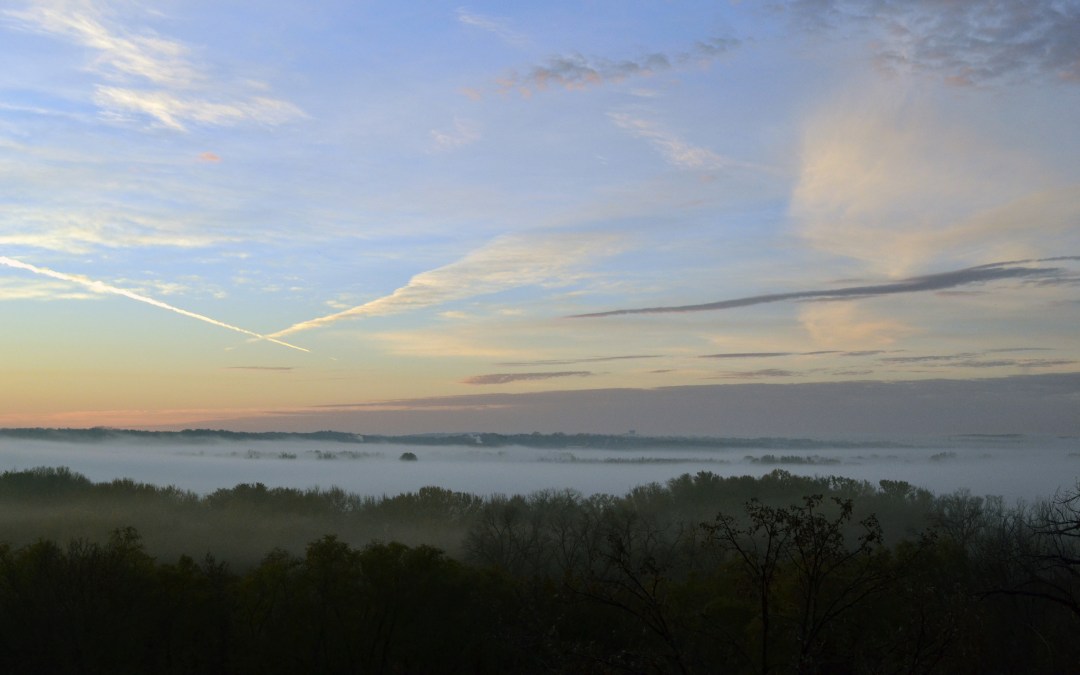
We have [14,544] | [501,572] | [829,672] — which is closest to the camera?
[829,672]

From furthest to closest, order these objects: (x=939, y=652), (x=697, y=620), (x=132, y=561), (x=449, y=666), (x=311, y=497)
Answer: (x=311, y=497), (x=132, y=561), (x=449, y=666), (x=697, y=620), (x=939, y=652)

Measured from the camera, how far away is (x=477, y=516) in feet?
486

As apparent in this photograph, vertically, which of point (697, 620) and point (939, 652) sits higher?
point (939, 652)

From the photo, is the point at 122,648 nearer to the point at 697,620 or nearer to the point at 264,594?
the point at 264,594

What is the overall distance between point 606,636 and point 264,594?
2391 cm

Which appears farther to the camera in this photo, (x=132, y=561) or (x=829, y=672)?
(x=132, y=561)

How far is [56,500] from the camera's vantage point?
17875 centimetres

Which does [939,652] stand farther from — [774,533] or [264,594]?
[264,594]

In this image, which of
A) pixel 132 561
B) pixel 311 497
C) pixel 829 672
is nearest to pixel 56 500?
pixel 311 497

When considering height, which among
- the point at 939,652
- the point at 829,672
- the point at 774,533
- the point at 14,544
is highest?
the point at 774,533

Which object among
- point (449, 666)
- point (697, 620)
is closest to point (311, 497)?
point (449, 666)

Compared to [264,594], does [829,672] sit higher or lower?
higher

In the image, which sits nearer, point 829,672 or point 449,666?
point 829,672

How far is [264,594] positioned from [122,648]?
10.0m
